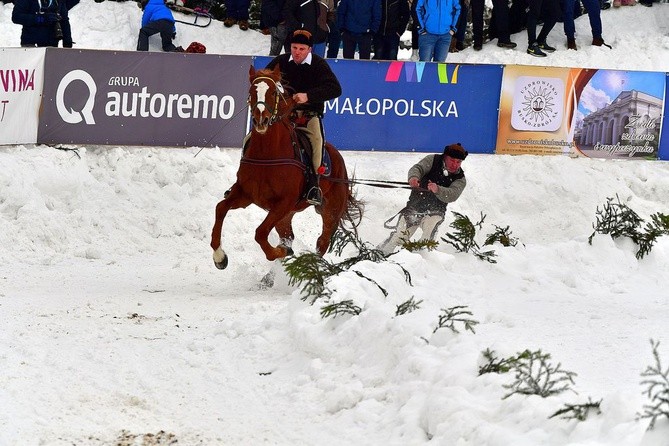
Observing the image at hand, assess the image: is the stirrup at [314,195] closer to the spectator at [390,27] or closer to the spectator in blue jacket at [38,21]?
the spectator in blue jacket at [38,21]

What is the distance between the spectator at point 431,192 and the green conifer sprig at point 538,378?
7.78 m

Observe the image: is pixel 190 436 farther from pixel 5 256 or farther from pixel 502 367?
pixel 5 256

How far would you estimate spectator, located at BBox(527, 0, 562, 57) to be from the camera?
20.3 meters

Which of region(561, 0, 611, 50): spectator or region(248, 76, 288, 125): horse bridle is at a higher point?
→ region(561, 0, 611, 50): spectator

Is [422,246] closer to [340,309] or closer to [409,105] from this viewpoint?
[340,309]

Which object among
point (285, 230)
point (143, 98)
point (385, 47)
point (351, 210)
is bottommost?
point (285, 230)

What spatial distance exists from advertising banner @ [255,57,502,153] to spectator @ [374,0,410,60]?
1.98m

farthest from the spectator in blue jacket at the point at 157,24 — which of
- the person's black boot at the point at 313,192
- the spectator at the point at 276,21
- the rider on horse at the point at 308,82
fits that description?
the person's black boot at the point at 313,192

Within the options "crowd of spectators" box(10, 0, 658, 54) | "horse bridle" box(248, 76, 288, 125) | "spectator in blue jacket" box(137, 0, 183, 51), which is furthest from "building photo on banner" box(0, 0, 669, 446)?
"spectator in blue jacket" box(137, 0, 183, 51)

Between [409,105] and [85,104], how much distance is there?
4733mm

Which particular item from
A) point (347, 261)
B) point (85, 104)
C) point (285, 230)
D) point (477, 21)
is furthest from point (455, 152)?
point (477, 21)

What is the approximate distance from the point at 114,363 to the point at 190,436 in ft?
5.18

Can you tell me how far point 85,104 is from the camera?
1562cm

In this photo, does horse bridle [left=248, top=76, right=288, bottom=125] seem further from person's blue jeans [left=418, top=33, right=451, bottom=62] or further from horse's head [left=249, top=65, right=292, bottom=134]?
person's blue jeans [left=418, top=33, right=451, bottom=62]
